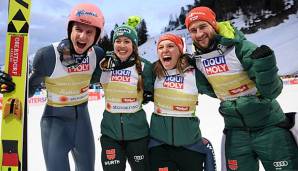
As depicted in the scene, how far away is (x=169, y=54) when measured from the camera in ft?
11.6

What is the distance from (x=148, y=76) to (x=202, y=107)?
542 centimetres

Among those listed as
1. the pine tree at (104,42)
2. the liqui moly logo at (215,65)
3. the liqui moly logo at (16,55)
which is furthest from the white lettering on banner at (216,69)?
the liqui moly logo at (16,55)

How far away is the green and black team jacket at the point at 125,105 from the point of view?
3.50m

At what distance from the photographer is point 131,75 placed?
3604 millimetres

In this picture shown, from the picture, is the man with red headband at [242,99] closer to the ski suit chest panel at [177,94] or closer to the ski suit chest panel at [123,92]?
the ski suit chest panel at [177,94]

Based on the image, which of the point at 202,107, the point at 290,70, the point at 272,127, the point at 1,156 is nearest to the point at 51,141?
the point at 1,156

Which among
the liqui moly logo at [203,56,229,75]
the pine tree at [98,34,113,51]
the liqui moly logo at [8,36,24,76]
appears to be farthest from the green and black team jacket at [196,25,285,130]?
the liqui moly logo at [8,36,24,76]

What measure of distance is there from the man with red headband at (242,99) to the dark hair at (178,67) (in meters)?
0.17

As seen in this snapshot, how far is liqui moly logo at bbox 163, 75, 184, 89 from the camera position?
11.5 ft

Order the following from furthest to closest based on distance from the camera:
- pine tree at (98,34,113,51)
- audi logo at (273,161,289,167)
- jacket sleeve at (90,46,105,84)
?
1. pine tree at (98,34,113,51)
2. jacket sleeve at (90,46,105,84)
3. audi logo at (273,161,289,167)

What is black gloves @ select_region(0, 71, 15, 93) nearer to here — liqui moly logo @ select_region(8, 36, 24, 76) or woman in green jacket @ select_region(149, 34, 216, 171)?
liqui moly logo @ select_region(8, 36, 24, 76)

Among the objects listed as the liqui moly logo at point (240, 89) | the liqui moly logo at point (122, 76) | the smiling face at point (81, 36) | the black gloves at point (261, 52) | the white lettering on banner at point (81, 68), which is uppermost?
the smiling face at point (81, 36)

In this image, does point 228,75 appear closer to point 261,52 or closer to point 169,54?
point 261,52

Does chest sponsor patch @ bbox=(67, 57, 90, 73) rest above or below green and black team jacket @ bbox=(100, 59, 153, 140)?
above
